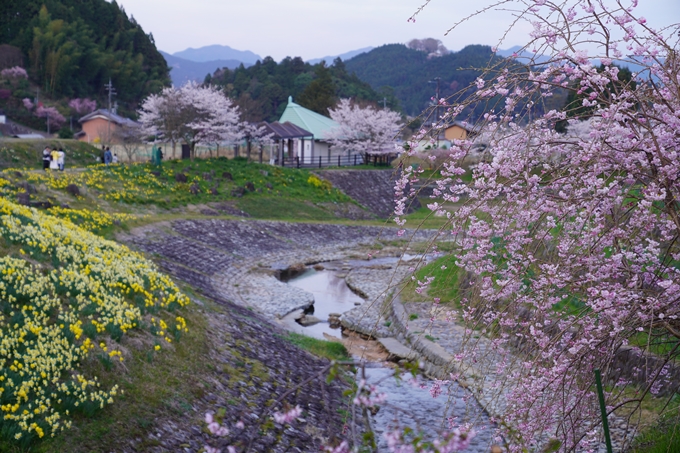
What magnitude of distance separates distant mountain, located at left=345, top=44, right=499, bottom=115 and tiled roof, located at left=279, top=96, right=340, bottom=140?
37016mm

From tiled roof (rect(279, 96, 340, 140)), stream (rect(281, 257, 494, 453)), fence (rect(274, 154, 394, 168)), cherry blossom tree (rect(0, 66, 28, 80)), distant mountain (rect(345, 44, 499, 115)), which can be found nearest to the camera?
stream (rect(281, 257, 494, 453))

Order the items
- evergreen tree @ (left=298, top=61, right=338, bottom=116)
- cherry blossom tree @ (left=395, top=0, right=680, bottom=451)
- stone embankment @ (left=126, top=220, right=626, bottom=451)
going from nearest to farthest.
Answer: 1. cherry blossom tree @ (left=395, top=0, right=680, bottom=451)
2. stone embankment @ (left=126, top=220, right=626, bottom=451)
3. evergreen tree @ (left=298, top=61, right=338, bottom=116)

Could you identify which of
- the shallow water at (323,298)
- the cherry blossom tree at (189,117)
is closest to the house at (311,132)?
the cherry blossom tree at (189,117)

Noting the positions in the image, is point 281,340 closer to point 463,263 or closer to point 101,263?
point 101,263

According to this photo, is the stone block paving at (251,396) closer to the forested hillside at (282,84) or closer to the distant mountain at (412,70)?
the forested hillside at (282,84)

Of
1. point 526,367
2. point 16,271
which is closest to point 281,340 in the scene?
point 16,271

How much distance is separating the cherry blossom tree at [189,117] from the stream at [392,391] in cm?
1594

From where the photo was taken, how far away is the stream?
17.9 ft

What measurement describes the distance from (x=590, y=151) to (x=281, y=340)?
7.97m

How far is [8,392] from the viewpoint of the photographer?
514 cm

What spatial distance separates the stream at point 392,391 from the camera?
5.44 metres

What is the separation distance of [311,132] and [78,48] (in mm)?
30923

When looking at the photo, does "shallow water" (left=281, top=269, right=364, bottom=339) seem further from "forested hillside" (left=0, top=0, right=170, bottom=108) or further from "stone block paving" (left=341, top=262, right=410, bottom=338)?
"forested hillside" (left=0, top=0, right=170, bottom=108)

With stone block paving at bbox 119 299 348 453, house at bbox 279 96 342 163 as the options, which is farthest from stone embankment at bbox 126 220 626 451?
house at bbox 279 96 342 163
